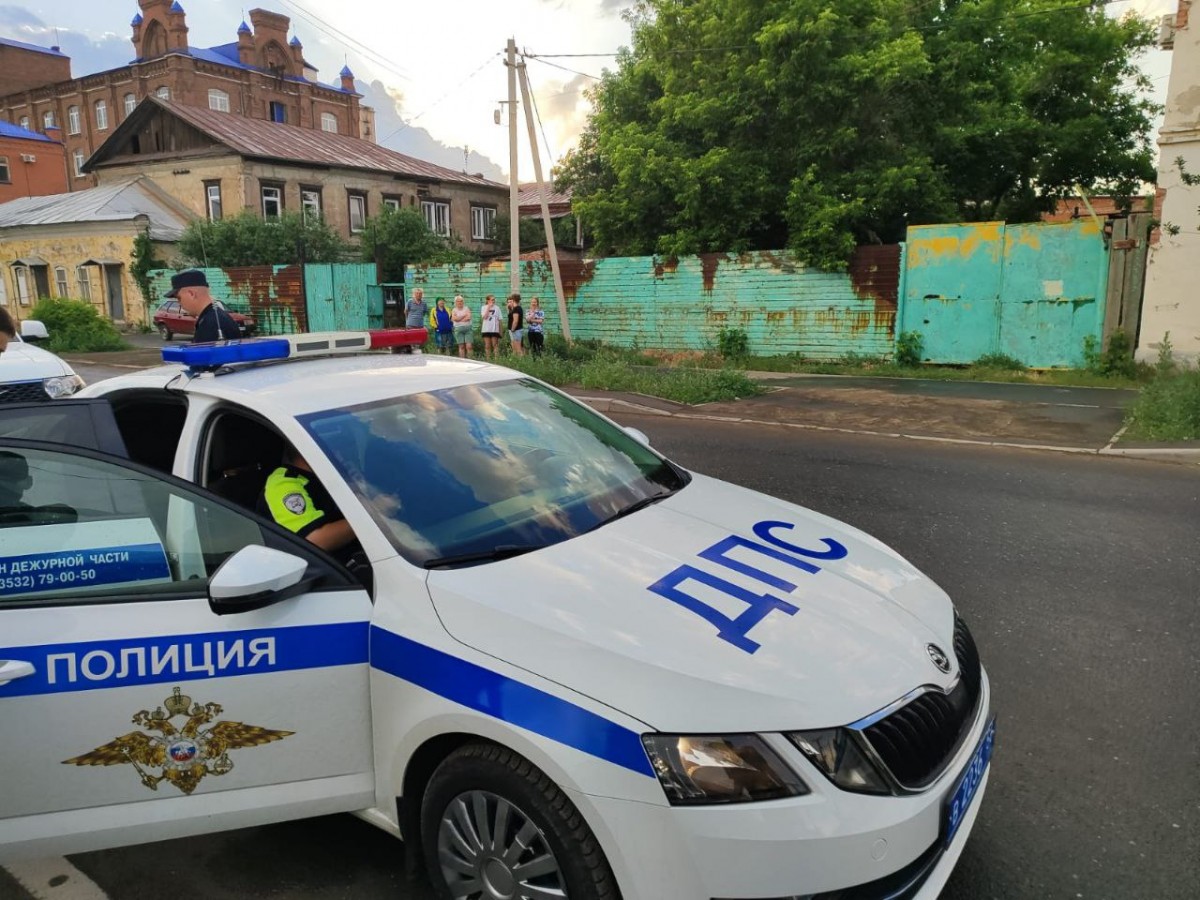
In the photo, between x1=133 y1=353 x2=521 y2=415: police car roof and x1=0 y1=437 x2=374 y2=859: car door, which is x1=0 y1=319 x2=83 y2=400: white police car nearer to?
x1=133 y1=353 x2=521 y2=415: police car roof

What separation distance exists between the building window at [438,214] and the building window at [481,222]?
1540mm

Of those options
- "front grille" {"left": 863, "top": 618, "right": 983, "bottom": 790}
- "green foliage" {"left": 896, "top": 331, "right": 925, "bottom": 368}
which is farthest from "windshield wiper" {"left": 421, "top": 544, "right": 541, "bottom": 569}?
"green foliage" {"left": 896, "top": 331, "right": 925, "bottom": 368}

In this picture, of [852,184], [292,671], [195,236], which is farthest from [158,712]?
[195,236]

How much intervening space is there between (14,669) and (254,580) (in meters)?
0.65

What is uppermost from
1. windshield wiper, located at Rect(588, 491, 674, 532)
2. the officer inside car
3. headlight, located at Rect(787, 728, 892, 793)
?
the officer inside car

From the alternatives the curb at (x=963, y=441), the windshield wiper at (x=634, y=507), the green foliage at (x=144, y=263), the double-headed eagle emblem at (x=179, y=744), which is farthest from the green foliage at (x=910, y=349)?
the green foliage at (x=144, y=263)

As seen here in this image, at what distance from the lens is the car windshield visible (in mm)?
2545

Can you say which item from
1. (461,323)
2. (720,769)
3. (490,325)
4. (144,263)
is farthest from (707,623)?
(144,263)

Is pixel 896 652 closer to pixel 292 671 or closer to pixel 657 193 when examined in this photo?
pixel 292 671

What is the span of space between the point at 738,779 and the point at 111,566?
178 centimetres

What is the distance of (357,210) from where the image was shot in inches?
1500

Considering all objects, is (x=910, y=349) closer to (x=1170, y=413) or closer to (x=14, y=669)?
(x=1170, y=413)

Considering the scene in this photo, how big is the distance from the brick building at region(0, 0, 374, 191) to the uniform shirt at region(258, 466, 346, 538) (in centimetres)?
5581

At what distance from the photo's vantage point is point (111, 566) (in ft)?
7.77
